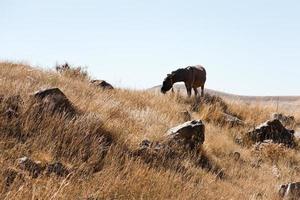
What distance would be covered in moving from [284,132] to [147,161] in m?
6.57

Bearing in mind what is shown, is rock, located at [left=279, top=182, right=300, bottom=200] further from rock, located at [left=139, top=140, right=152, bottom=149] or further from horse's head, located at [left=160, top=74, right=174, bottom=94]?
horse's head, located at [left=160, top=74, right=174, bottom=94]

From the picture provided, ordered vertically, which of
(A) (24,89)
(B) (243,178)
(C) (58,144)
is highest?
(A) (24,89)

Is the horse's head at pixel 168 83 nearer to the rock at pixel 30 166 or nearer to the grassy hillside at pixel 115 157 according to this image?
the grassy hillside at pixel 115 157

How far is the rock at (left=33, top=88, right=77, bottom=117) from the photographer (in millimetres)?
7325

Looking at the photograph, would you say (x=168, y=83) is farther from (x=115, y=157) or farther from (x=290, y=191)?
(x=115, y=157)

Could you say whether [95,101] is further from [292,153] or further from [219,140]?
[292,153]

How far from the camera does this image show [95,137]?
6961mm

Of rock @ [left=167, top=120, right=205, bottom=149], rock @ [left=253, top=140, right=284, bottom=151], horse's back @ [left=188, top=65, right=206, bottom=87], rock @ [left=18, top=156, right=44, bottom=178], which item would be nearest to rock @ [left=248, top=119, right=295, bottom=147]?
rock @ [left=253, top=140, right=284, bottom=151]

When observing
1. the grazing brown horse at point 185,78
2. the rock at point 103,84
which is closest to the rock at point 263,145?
the rock at point 103,84

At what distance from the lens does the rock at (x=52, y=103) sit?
24.0 feet

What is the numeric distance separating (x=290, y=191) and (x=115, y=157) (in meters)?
3.07

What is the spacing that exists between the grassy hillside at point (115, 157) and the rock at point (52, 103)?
166 mm

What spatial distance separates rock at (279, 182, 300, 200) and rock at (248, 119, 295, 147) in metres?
4.53

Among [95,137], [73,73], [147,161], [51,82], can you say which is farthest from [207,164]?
[73,73]
